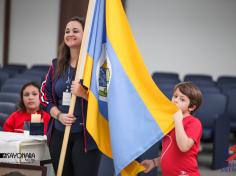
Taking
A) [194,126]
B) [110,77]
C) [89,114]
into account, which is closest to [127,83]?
[110,77]

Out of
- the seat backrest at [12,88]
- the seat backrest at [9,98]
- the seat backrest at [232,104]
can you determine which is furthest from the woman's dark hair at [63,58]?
the seat backrest at [232,104]

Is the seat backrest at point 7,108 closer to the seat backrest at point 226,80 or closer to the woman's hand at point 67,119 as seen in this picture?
the woman's hand at point 67,119

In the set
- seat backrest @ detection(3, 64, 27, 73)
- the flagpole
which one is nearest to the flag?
the flagpole

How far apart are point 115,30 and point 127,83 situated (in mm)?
321

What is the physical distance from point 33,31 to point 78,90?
9479mm

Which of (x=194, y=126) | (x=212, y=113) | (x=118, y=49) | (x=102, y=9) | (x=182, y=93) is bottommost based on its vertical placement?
(x=212, y=113)

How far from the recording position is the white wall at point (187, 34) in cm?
1133

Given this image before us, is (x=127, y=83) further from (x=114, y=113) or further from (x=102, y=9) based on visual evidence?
(x=102, y=9)

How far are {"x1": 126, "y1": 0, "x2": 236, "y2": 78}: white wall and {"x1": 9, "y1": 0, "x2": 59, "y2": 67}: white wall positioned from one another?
1.94 metres

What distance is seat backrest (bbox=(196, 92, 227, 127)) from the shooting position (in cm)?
671

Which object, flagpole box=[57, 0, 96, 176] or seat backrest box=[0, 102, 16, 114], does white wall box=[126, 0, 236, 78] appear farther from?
flagpole box=[57, 0, 96, 176]

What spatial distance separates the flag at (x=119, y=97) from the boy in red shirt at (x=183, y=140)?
0.10 m

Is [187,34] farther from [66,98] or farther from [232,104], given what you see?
[66,98]

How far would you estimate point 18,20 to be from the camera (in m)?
12.1
